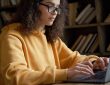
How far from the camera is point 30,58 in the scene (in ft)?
6.02

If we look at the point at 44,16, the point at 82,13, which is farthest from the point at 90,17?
the point at 44,16

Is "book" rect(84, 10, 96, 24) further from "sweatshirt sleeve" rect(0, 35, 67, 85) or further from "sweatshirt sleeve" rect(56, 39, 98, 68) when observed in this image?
"sweatshirt sleeve" rect(0, 35, 67, 85)

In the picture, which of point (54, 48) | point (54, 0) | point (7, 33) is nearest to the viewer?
point (7, 33)

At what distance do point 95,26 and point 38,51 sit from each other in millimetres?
1623

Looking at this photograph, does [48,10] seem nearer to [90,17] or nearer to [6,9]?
[90,17]

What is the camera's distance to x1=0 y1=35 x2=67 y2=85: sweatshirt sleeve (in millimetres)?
1516

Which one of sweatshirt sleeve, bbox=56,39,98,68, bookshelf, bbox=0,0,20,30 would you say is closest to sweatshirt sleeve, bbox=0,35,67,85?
sweatshirt sleeve, bbox=56,39,98,68

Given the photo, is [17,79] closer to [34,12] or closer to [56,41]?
[34,12]

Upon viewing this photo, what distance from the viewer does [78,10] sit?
3588 mm

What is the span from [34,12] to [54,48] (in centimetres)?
31

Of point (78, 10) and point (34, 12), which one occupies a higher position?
point (34, 12)

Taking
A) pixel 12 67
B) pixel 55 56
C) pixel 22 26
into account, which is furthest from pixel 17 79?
pixel 55 56

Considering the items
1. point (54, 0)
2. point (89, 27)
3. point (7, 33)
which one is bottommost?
point (89, 27)

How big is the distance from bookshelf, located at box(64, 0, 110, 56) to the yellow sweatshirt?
125cm
